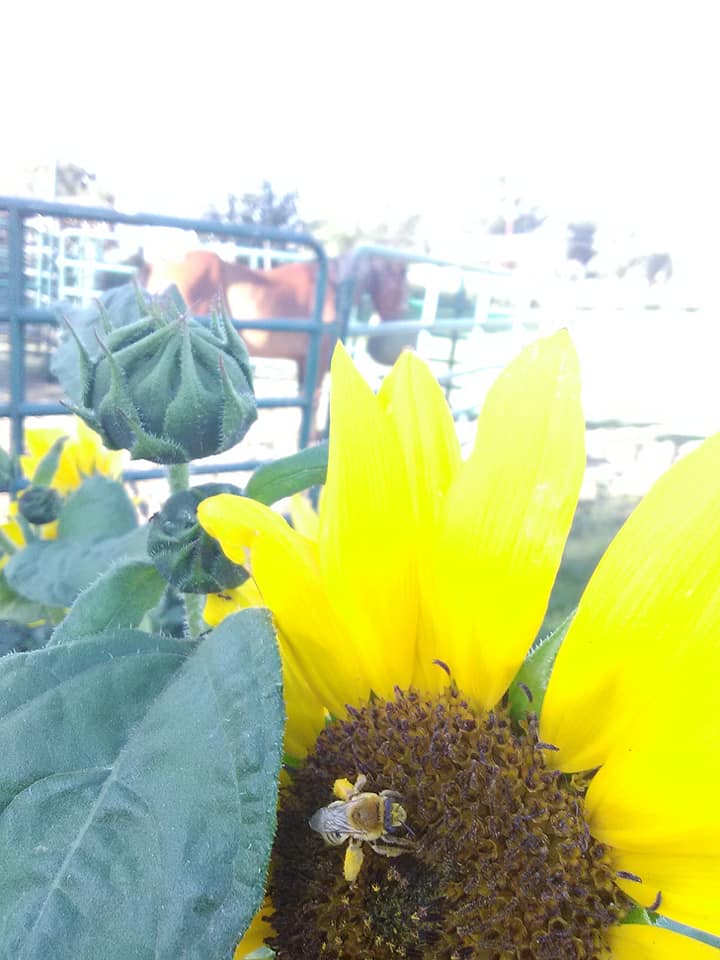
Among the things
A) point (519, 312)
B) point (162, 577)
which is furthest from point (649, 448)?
point (162, 577)

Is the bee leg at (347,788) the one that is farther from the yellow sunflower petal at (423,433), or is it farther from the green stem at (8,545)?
the green stem at (8,545)

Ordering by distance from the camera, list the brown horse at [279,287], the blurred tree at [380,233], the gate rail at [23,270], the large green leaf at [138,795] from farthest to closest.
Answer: the blurred tree at [380,233]
the brown horse at [279,287]
the gate rail at [23,270]
the large green leaf at [138,795]

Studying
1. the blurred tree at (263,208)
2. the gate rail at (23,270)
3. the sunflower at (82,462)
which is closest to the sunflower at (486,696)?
the sunflower at (82,462)

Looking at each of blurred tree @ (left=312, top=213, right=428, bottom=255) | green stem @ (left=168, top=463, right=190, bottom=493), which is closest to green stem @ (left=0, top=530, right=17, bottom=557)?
green stem @ (left=168, top=463, right=190, bottom=493)

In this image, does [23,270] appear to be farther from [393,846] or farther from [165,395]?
[393,846]

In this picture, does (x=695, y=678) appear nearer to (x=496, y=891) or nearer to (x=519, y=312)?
(x=496, y=891)

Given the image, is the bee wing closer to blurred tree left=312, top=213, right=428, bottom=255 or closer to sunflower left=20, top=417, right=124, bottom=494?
sunflower left=20, top=417, right=124, bottom=494
